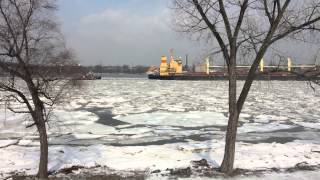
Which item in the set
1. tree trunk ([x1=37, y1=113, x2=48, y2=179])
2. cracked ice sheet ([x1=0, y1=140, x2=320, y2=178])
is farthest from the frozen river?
tree trunk ([x1=37, y1=113, x2=48, y2=179])

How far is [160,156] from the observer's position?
1133cm

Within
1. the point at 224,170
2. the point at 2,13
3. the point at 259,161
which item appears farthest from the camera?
the point at 259,161

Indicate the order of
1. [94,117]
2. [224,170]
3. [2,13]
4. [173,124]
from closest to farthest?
[2,13] < [224,170] < [173,124] < [94,117]

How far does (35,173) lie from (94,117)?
1159cm

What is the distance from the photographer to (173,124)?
1842 centimetres

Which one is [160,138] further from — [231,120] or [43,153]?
[43,153]

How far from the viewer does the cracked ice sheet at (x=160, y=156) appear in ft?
33.7

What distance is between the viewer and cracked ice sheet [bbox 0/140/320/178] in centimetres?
1026

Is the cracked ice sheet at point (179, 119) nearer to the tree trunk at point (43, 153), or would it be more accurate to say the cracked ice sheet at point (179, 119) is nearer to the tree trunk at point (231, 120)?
the tree trunk at point (231, 120)

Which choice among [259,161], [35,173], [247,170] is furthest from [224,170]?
[35,173]

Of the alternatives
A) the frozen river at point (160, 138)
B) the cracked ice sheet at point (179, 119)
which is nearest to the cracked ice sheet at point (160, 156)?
the frozen river at point (160, 138)

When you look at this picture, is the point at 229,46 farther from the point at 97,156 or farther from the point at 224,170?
the point at 97,156

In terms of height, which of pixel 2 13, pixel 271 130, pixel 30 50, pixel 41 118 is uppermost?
pixel 2 13

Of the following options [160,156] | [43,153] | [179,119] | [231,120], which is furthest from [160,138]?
[43,153]
